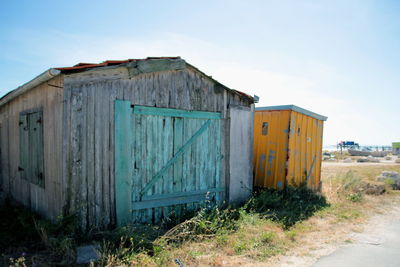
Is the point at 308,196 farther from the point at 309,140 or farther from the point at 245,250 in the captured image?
the point at 245,250

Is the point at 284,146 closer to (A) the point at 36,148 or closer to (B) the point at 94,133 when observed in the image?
(B) the point at 94,133

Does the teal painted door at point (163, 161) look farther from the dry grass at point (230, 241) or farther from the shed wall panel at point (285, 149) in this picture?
the shed wall panel at point (285, 149)

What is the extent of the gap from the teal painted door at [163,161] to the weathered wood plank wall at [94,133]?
165 millimetres

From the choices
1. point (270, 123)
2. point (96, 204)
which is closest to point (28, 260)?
point (96, 204)

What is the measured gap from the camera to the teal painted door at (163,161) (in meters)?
5.14

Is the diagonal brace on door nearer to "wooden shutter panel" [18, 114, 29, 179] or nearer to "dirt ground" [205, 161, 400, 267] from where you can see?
"dirt ground" [205, 161, 400, 267]

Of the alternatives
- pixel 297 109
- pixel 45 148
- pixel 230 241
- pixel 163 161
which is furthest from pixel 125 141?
pixel 297 109

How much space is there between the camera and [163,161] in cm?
573

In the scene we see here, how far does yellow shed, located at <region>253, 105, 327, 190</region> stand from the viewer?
838 centimetres

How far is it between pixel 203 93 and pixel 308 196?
15.9ft

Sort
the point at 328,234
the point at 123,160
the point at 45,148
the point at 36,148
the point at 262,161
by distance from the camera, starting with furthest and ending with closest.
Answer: the point at 262,161, the point at 36,148, the point at 328,234, the point at 45,148, the point at 123,160

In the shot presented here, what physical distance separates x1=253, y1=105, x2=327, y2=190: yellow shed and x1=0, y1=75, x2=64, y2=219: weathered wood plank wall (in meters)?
6.17

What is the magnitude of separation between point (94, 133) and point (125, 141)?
58 cm

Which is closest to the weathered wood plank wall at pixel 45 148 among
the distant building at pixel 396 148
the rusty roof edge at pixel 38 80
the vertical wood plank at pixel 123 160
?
the rusty roof edge at pixel 38 80
